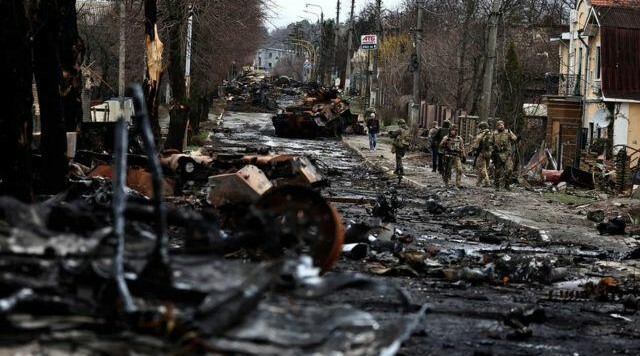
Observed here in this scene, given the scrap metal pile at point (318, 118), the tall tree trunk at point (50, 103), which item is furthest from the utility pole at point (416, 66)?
the tall tree trunk at point (50, 103)

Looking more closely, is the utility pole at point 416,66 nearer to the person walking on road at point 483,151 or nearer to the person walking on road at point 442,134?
the person walking on road at point 442,134

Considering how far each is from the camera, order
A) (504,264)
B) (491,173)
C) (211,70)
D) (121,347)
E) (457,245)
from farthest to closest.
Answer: (211,70)
(491,173)
(457,245)
(504,264)
(121,347)

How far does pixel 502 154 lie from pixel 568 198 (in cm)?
226

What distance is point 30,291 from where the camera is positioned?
4168 millimetres

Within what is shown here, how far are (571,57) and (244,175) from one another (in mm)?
41160

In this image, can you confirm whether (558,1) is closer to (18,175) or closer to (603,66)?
(603,66)

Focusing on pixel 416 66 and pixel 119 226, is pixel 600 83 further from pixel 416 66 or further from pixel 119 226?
pixel 119 226

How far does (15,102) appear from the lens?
12461mm

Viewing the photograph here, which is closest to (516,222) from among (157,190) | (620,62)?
(157,190)

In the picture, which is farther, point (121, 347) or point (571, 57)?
point (571, 57)

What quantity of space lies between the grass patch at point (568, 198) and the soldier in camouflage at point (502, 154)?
111 centimetres

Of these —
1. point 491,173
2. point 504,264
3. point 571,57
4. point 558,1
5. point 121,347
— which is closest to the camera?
point 121,347

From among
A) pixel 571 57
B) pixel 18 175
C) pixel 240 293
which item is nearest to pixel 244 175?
pixel 18 175

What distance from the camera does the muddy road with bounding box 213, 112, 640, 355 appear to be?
8.91 m
